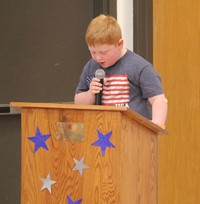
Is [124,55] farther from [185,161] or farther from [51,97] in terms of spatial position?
[185,161]

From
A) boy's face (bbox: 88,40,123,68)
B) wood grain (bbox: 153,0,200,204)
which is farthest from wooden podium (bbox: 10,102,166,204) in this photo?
wood grain (bbox: 153,0,200,204)

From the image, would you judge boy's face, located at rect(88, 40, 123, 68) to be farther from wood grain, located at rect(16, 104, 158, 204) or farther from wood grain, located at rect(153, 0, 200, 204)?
wood grain, located at rect(153, 0, 200, 204)

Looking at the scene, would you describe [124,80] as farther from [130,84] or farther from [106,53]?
[106,53]

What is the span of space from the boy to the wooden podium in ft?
0.71

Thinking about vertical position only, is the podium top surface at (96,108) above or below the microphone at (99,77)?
below

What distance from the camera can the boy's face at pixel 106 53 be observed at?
2.07m

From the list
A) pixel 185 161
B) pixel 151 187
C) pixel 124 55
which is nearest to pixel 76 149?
pixel 151 187

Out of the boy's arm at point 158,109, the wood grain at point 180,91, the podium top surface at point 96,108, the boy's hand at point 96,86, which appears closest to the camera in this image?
the podium top surface at point 96,108

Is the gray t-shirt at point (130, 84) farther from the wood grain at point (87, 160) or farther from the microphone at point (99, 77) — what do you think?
the wood grain at point (87, 160)

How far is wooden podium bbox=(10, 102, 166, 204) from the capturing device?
5.86 feet

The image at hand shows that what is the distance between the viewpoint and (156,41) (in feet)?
11.7

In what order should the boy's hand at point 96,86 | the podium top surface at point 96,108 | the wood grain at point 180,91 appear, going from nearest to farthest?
the podium top surface at point 96,108 → the boy's hand at point 96,86 → the wood grain at point 180,91

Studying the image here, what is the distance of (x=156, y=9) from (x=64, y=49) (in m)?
0.85

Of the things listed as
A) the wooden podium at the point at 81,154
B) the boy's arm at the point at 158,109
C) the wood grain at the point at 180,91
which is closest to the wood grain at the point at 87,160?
the wooden podium at the point at 81,154
